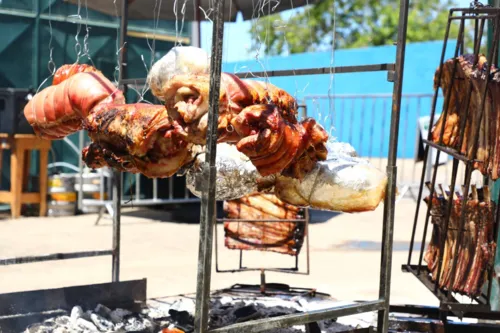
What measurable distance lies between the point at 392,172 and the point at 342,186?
0.25 metres

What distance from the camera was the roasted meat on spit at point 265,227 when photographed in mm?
6270

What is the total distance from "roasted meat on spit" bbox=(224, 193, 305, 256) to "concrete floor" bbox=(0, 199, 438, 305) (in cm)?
75

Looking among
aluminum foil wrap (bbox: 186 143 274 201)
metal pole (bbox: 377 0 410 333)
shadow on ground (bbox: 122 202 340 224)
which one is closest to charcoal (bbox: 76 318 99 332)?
aluminum foil wrap (bbox: 186 143 274 201)

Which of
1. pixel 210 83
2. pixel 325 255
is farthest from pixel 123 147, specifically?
pixel 325 255

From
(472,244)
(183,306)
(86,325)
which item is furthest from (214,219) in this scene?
(183,306)

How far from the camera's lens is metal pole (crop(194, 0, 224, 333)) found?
284 cm

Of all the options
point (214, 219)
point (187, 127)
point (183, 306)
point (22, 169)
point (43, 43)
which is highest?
point (43, 43)

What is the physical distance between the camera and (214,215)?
301 cm

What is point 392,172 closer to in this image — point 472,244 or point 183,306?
point 472,244

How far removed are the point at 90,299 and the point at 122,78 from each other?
1583 mm

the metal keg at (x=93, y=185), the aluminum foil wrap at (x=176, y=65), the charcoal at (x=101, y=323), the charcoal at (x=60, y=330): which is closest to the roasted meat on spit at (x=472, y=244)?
the aluminum foil wrap at (x=176, y=65)

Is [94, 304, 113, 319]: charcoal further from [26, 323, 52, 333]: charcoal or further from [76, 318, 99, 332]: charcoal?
[26, 323, 52, 333]: charcoal

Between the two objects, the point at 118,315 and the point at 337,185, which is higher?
the point at 337,185

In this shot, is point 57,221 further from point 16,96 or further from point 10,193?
point 16,96
